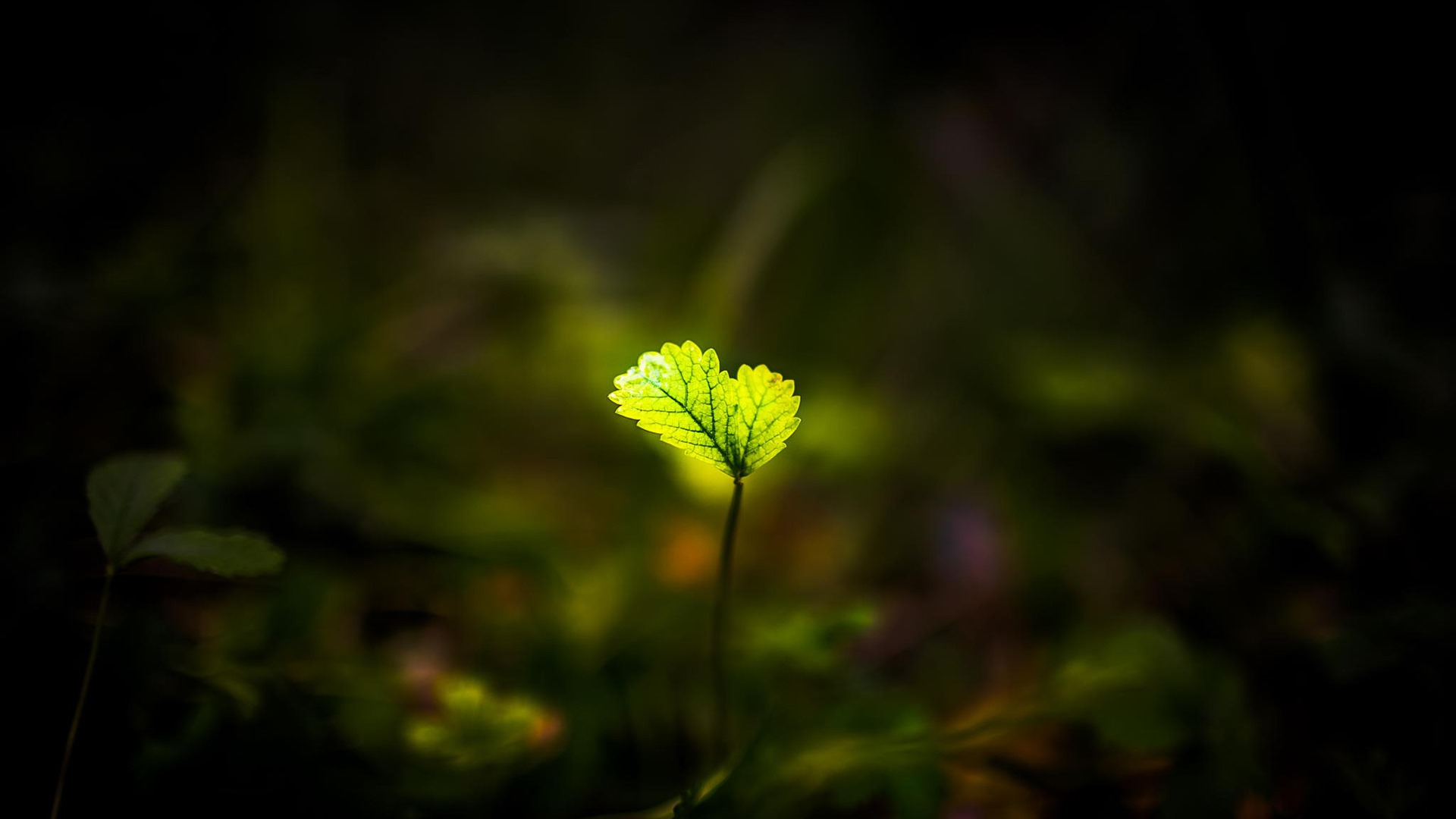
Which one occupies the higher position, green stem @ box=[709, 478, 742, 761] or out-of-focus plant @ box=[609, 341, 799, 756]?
out-of-focus plant @ box=[609, 341, 799, 756]

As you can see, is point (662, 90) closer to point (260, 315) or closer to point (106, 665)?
point (260, 315)

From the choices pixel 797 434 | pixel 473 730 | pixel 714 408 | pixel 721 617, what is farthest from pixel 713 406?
pixel 797 434

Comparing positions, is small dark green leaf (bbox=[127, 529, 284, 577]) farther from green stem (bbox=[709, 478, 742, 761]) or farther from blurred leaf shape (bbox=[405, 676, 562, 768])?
green stem (bbox=[709, 478, 742, 761])

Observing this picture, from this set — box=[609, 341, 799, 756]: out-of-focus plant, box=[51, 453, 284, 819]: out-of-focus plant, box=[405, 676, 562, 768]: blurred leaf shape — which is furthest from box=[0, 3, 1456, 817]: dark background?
box=[609, 341, 799, 756]: out-of-focus plant

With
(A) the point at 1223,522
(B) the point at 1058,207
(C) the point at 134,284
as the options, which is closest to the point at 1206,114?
(B) the point at 1058,207

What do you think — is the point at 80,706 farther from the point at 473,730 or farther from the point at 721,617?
the point at 721,617

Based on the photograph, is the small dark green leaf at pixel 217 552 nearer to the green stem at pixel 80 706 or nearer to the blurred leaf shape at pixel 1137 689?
the green stem at pixel 80 706

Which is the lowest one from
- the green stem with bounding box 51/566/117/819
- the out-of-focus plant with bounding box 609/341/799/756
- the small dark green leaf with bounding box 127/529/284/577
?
the green stem with bounding box 51/566/117/819

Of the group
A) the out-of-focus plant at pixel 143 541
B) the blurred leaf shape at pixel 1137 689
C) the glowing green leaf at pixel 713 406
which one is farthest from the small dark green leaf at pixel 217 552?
the blurred leaf shape at pixel 1137 689

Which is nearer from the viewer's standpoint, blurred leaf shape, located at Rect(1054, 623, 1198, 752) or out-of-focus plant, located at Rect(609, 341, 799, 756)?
out-of-focus plant, located at Rect(609, 341, 799, 756)
